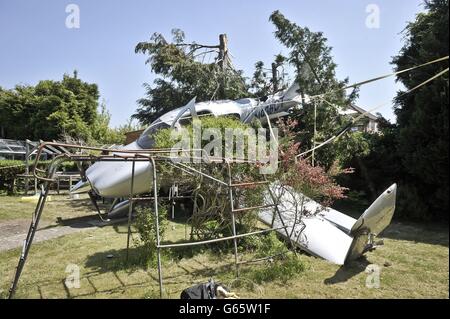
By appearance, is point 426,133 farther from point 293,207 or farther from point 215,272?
point 215,272

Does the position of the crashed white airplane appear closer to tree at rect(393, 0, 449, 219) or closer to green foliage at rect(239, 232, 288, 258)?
green foliage at rect(239, 232, 288, 258)

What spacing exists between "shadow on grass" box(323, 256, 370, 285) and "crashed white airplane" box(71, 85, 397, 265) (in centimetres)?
12

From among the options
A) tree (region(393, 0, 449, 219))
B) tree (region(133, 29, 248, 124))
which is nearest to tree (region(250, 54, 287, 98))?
tree (region(133, 29, 248, 124))

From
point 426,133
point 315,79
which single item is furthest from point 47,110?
point 426,133

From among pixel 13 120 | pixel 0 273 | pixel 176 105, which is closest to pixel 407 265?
pixel 0 273

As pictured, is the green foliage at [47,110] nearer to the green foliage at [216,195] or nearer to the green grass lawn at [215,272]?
the green grass lawn at [215,272]

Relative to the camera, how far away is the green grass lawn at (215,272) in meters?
4.76

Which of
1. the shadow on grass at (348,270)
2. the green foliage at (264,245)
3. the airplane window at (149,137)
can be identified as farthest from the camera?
the airplane window at (149,137)

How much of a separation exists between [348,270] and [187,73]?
15.2m

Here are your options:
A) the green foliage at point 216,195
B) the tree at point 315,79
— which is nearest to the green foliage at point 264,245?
the green foliage at point 216,195

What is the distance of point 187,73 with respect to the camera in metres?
19.0

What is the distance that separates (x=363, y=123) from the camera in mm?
13438

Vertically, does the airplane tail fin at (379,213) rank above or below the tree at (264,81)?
below

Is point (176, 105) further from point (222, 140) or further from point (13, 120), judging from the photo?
point (13, 120)
